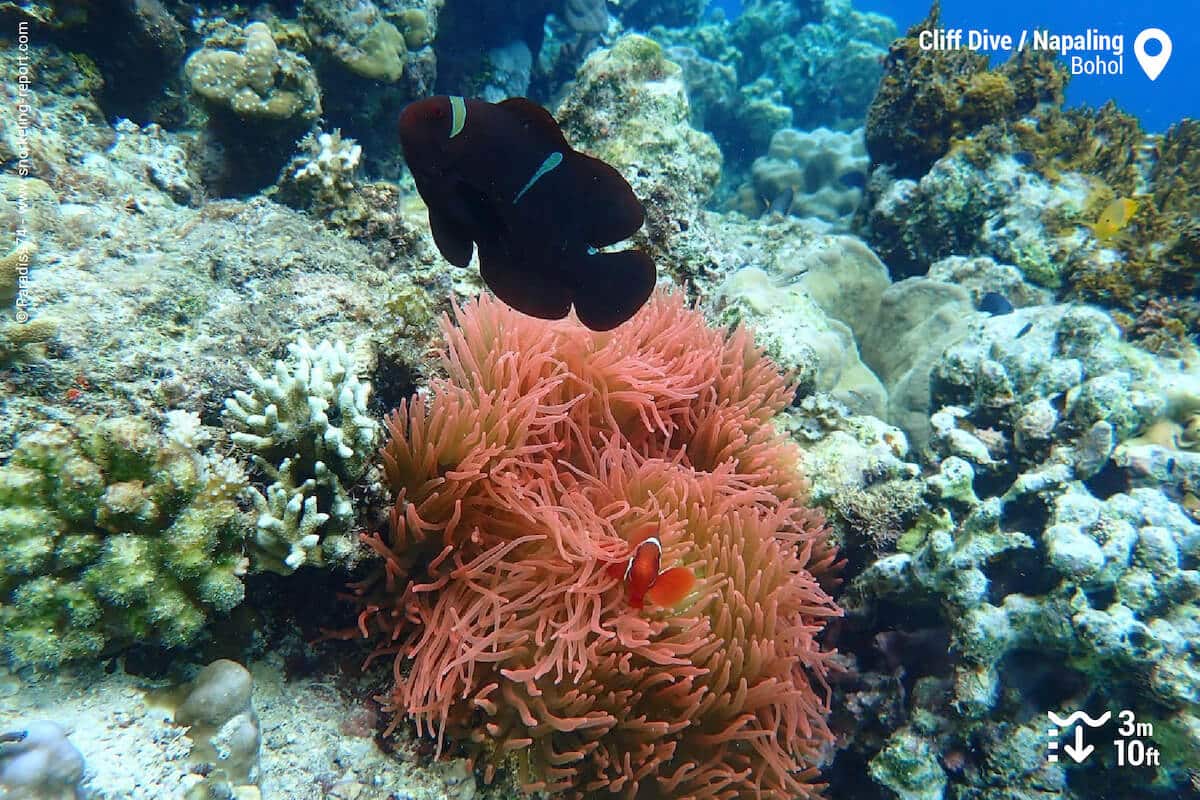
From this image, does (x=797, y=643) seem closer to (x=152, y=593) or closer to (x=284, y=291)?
(x=152, y=593)

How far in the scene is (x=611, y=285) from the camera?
150 cm

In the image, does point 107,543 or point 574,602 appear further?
point 574,602

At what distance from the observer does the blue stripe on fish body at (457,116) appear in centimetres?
136

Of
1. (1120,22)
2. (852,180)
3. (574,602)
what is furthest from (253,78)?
(1120,22)

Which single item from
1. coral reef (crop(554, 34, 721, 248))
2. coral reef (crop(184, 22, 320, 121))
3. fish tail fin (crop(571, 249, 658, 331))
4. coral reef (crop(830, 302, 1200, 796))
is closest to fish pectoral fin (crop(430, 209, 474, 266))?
fish tail fin (crop(571, 249, 658, 331))

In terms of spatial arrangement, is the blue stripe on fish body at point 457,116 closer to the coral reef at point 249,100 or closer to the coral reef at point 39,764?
the coral reef at point 39,764

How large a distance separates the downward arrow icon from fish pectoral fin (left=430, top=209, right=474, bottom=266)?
10.4ft

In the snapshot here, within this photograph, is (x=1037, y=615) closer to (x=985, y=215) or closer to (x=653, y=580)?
(x=653, y=580)

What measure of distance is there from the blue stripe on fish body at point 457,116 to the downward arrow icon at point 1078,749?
11.1 ft

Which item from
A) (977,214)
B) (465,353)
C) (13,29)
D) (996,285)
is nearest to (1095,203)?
(977,214)

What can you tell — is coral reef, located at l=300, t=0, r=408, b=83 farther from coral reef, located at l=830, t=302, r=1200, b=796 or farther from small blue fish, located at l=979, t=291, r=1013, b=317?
coral reef, located at l=830, t=302, r=1200, b=796

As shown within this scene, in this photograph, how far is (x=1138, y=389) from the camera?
3795 mm

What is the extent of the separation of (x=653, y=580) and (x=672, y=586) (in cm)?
7

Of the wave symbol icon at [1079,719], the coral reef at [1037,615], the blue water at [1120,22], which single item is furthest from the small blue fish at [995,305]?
the blue water at [1120,22]
